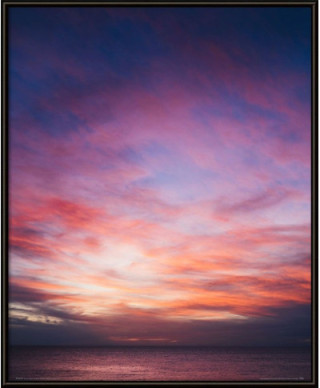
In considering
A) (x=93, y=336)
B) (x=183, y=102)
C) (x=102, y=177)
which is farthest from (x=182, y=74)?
(x=93, y=336)

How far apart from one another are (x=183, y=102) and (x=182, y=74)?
26 cm

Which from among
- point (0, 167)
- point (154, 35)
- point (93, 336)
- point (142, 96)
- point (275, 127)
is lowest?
point (93, 336)

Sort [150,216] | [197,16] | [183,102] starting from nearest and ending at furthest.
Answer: [197,16]
[183,102]
[150,216]

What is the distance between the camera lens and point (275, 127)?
14.5ft

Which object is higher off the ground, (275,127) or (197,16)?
(197,16)

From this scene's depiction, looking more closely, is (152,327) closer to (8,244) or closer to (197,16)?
(8,244)

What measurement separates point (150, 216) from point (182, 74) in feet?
4.74

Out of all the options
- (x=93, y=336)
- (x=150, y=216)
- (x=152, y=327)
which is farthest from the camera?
(x=152, y=327)

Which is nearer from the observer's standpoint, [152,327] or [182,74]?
[182,74]

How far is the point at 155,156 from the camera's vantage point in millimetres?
4730

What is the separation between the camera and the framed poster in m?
4.18

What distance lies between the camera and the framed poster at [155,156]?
4176 mm

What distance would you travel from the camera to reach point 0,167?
3971mm

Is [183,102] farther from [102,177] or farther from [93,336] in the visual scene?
[93,336]
